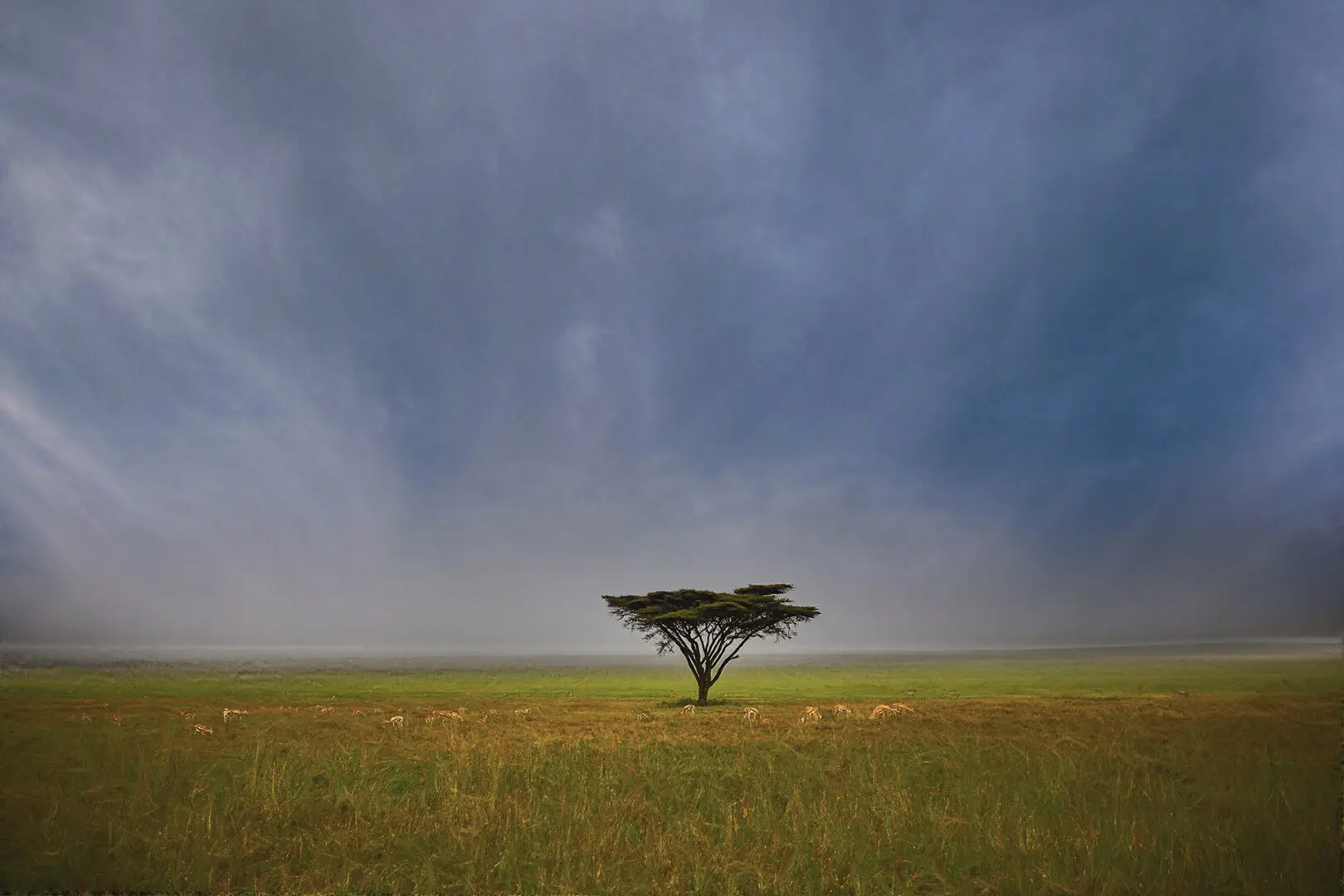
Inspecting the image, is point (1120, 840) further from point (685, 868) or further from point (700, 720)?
point (700, 720)

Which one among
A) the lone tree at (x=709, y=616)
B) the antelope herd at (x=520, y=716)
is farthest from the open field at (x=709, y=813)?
the lone tree at (x=709, y=616)

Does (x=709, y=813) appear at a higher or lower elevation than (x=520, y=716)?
higher

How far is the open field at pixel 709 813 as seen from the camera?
6.53m

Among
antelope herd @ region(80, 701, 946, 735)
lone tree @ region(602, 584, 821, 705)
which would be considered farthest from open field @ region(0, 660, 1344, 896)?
lone tree @ region(602, 584, 821, 705)

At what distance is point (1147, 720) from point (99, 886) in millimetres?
19732

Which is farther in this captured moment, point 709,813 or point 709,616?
point 709,616

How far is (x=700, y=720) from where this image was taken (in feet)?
83.9

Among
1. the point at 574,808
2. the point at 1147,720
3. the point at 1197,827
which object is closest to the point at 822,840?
the point at 574,808

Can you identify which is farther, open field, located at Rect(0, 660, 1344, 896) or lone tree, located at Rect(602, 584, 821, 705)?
lone tree, located at Rect(602, 584, 821, 705)

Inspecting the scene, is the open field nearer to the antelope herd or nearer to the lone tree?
the antelope herd

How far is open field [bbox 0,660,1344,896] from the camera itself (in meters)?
6.53

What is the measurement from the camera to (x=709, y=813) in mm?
8531

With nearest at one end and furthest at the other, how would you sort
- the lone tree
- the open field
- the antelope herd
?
1. the open field
2. the antelope herd
3. the lone tree

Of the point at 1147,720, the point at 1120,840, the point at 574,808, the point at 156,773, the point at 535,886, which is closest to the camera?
the point at 535,886
